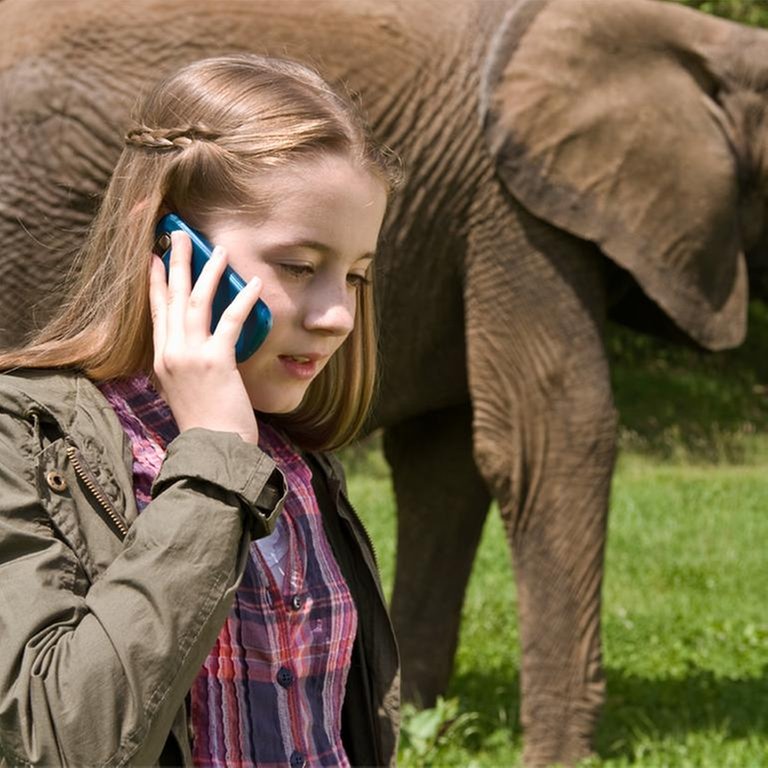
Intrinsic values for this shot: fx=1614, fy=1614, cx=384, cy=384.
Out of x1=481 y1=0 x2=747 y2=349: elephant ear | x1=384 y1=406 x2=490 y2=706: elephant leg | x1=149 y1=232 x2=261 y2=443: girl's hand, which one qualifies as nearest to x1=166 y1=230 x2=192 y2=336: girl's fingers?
x1=149 y1=232 x2=261 y2=443: girl's hand

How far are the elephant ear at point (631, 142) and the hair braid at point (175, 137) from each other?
3.10 metres

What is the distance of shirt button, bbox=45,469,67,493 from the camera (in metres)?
1.68

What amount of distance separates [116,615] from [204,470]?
181 mm

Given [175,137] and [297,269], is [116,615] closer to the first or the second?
[297,269]

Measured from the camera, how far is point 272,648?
6.29 ft

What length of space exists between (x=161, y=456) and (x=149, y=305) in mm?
176

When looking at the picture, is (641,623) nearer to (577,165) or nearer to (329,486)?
(577,165)

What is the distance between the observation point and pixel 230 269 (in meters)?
1.85

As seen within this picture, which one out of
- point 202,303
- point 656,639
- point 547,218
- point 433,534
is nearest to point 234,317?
point 202,303

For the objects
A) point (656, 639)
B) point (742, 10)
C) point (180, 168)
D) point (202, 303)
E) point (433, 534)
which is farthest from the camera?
point (742, 10)

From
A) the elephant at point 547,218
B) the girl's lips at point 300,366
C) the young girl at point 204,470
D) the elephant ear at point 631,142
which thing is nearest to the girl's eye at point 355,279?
the young girl at point 204,470

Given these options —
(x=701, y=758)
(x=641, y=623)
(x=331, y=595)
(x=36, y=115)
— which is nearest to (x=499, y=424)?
(x=701, y=758)

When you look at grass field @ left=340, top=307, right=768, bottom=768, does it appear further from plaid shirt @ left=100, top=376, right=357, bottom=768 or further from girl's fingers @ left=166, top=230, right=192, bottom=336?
girl's fingers @ left=166, top=230, right=192, bottom=336

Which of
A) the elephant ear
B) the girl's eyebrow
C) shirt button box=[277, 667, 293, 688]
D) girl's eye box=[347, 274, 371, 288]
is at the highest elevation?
the girl's eyebrow
